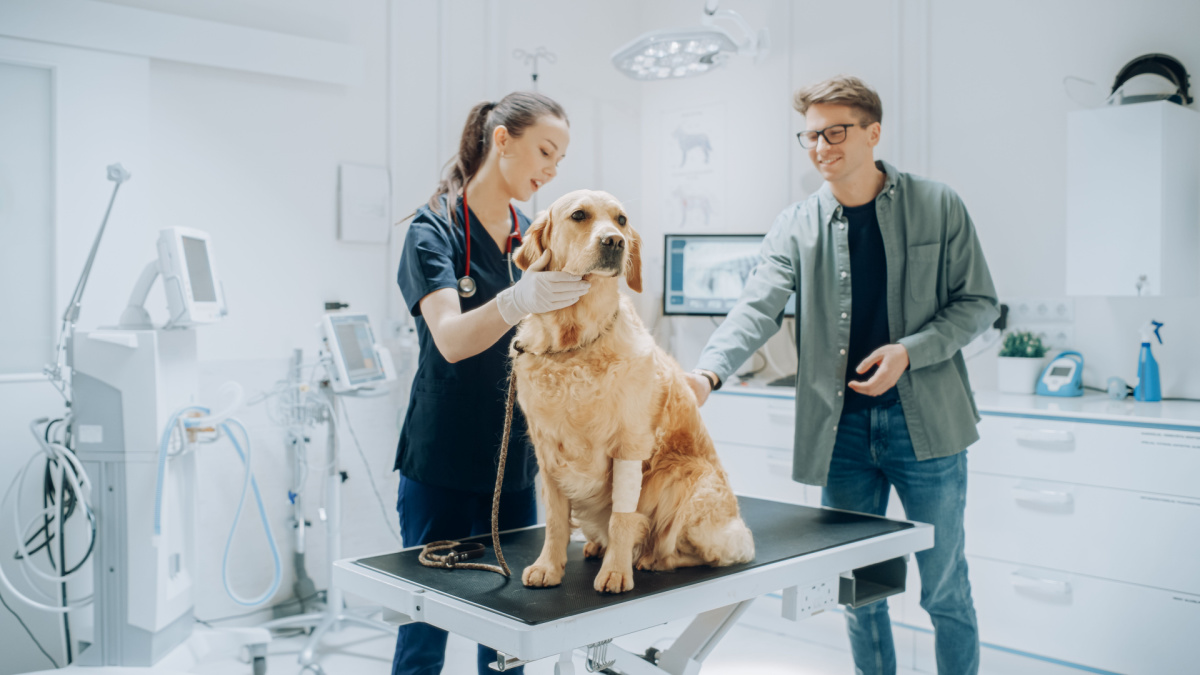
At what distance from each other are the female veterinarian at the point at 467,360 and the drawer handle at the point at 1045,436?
1974 millimetres

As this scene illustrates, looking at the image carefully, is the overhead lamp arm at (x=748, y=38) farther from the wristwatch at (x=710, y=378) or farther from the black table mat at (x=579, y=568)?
the black table mat at (x=579, y=568)

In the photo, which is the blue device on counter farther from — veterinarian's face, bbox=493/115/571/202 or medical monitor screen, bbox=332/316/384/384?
medical monitor screen, bbox=332/316/384/384

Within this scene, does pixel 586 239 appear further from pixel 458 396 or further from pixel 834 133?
pixel 834 133

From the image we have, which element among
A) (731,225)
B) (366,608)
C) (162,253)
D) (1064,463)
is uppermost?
(731,225)

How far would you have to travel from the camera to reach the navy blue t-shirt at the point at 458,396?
1645mm

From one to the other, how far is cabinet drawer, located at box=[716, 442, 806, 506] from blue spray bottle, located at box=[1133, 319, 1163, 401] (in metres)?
1.26

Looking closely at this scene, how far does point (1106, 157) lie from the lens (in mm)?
2939

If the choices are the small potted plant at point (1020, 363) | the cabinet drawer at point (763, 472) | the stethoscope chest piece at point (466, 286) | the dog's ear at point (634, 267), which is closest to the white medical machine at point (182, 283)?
the stethoscope chest piece at point (466, 286)

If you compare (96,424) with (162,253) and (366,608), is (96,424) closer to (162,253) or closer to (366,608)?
(162,253)

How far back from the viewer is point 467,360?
1.67 meters

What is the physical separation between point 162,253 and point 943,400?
228cm

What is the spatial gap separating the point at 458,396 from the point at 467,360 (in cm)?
8

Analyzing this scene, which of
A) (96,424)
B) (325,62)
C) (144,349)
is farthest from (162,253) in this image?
(325,62)

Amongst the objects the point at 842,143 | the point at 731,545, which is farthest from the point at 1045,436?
the point at 731,545
